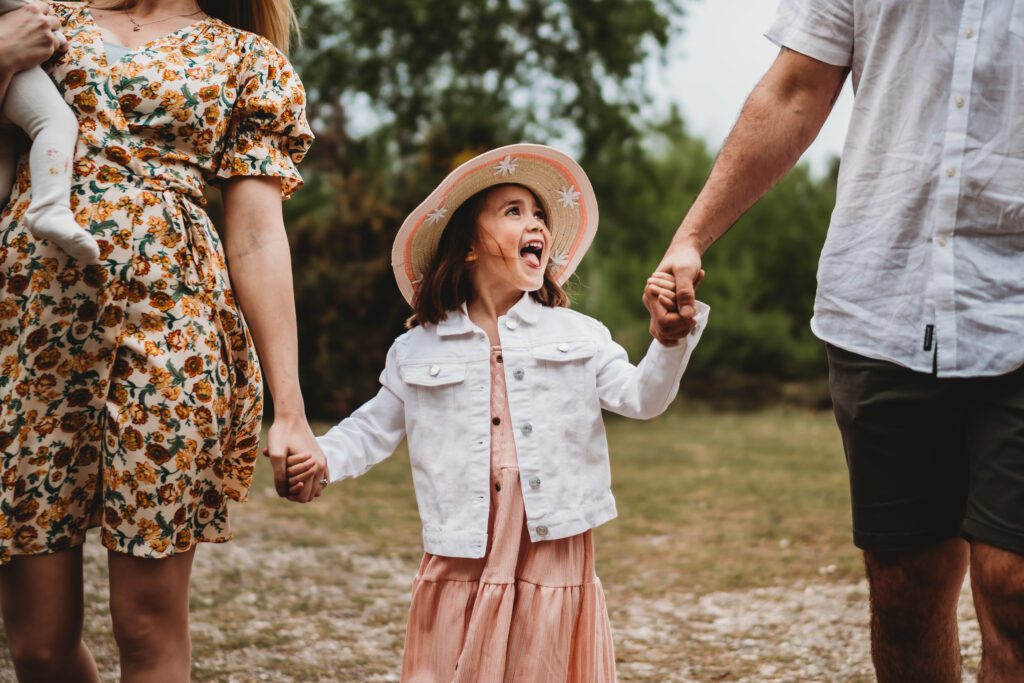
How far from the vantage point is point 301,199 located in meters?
14.4

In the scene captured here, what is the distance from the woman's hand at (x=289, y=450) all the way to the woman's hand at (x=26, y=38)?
93 cm

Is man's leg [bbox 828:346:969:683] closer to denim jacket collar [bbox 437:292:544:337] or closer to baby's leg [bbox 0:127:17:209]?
denim jacket collar [bbox 437:292:544:337]

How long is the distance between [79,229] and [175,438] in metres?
0.47

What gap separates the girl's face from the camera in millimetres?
3195

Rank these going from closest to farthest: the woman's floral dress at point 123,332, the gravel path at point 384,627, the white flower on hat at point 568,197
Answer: the woman's floral dress at point 123,332 < the white flower on hat at point 568,197 < the gravel path at point 384,627

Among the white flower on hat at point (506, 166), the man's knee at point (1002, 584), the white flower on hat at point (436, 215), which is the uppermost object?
the white flower on hat at point (506, 166)

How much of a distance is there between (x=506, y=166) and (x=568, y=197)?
0.76 ft

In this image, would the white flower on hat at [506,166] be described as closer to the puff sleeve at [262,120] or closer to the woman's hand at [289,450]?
the puff sleeve at [262,120]

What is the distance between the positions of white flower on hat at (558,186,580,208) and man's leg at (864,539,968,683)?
4.22 ft

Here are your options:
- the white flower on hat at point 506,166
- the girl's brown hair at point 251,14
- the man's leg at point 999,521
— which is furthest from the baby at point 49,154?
the man's leg at point 999,521

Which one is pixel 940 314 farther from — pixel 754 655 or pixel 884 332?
pixel 754 655

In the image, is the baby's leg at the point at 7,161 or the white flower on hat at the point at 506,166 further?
the white flower on hat at the point at 506,166

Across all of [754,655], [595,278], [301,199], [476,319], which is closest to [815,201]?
[595,278]

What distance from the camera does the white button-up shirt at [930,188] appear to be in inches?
94.5
